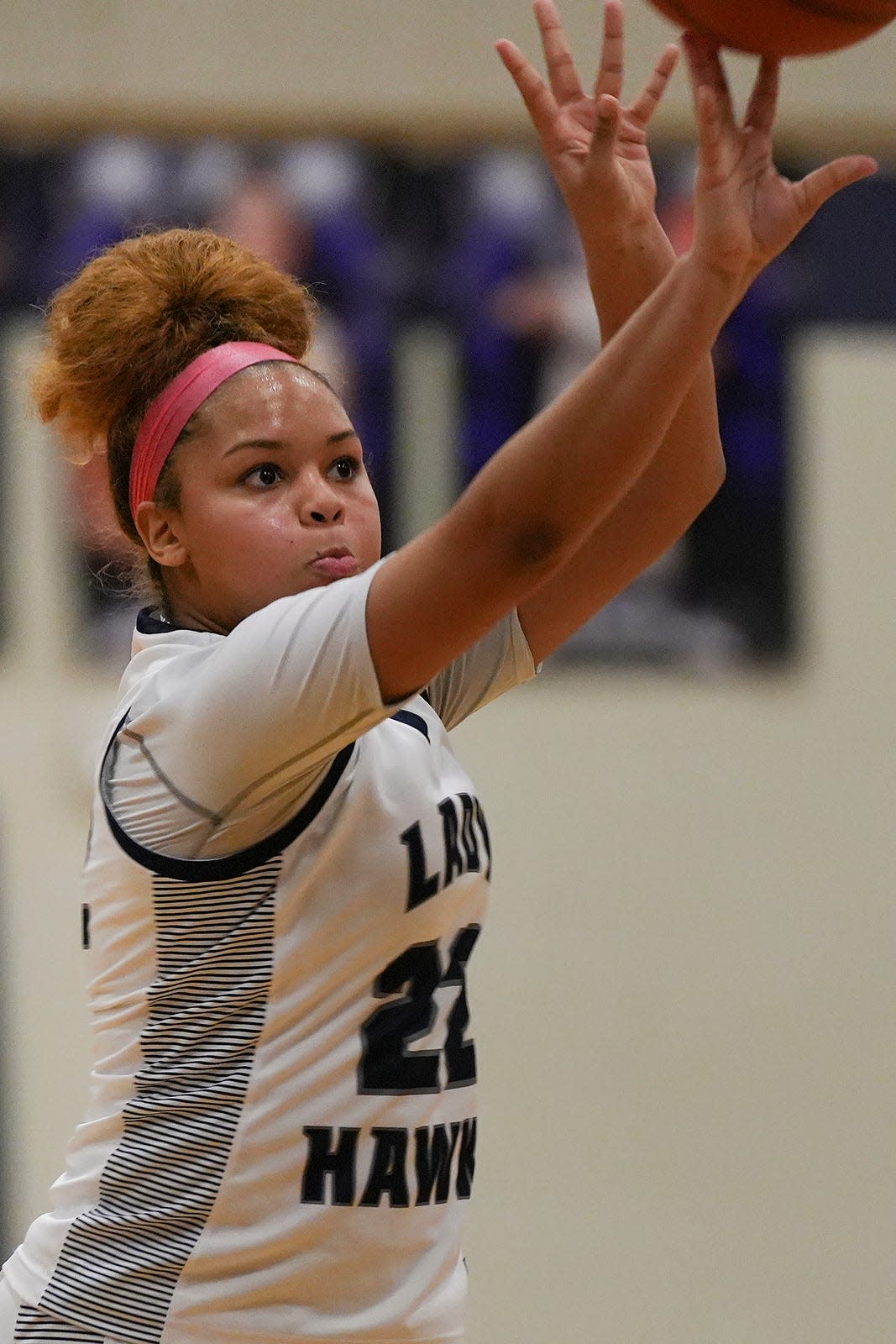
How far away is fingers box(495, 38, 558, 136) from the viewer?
A: 1.82 m

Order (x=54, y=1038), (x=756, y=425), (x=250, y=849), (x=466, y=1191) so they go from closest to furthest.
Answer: (x=250, y=849) < (x=466, y=1191) < (x=54, y=1038) < (x=756, y=425)

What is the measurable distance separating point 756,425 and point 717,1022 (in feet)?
5.26

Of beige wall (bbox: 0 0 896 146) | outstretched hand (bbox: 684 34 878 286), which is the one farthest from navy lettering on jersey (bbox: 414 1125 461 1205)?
beige wall (bbox: 0 0 896 146)

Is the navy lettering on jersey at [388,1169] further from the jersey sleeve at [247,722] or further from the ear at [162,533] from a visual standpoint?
the ear at [162,533]

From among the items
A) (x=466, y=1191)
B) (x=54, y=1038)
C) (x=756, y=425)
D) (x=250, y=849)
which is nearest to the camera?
(x=250, y=849)

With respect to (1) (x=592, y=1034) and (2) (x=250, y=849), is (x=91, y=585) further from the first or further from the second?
(2) (x=250, y=849)

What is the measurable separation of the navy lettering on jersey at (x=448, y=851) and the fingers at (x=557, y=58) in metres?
0.76

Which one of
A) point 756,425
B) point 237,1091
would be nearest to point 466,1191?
point 237,1091

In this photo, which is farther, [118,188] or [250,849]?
[118,188]

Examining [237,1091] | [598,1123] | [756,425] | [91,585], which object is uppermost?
[756,425]

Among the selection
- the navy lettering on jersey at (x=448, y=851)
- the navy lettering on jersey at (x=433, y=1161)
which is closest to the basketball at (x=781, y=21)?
the navy lettering on jersey at (x=448, y=851)

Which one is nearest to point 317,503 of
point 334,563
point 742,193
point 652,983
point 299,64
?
point 334,563

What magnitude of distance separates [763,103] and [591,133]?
0.32 metres

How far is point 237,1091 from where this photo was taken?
1764 millimetres
